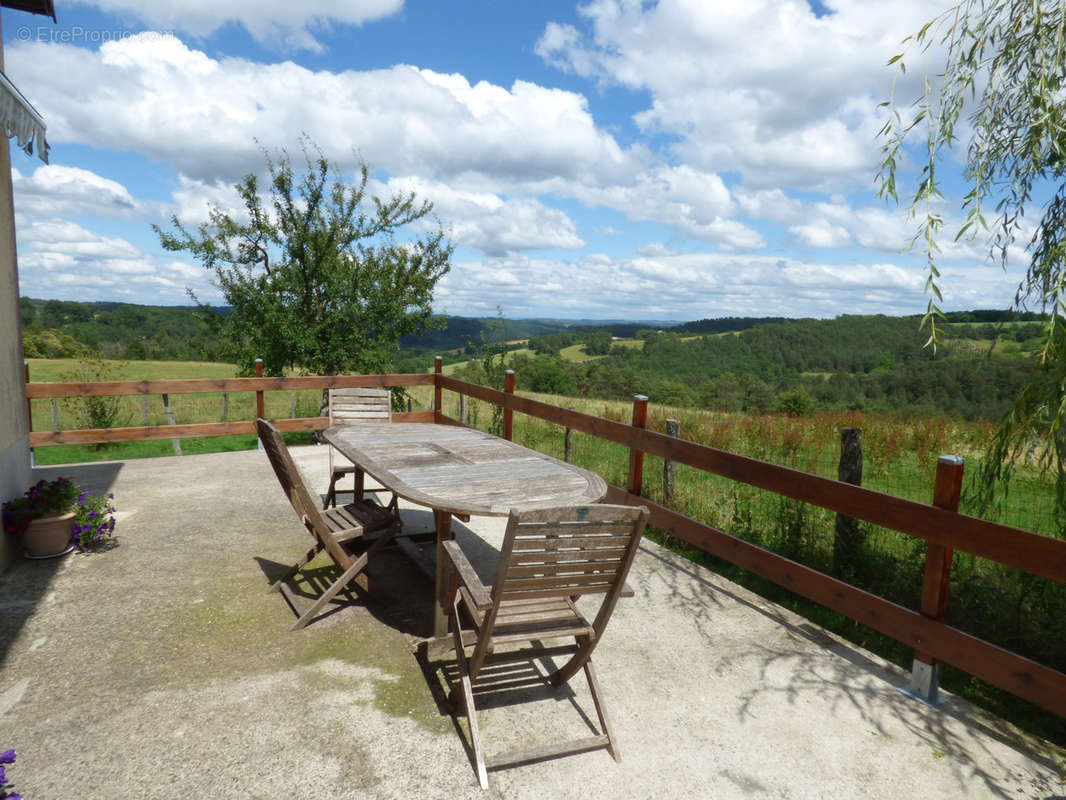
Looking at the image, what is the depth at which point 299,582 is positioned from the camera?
382 cm

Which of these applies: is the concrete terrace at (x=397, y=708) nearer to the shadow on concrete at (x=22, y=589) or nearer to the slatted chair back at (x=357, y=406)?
the shadow on concrete at (x=22, y=589)

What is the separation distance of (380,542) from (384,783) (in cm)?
142

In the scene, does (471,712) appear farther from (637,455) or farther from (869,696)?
(637,455)

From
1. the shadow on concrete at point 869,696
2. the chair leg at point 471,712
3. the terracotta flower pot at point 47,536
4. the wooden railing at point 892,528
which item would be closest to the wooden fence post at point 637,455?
the wooden railing at point 892,528

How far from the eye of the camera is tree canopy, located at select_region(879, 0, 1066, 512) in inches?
107

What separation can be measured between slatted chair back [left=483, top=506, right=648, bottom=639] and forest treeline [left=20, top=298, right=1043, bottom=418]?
65.1 inches

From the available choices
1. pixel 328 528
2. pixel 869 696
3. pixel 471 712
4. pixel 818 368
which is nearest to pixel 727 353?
pixel 818 368

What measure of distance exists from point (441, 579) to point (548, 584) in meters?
0.88

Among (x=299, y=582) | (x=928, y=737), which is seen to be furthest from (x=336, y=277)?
(x=928, y=737)

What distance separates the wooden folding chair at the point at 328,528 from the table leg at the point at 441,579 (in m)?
0.45

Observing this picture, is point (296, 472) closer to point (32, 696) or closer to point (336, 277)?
point (32, 696)

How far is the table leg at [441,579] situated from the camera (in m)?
2.99

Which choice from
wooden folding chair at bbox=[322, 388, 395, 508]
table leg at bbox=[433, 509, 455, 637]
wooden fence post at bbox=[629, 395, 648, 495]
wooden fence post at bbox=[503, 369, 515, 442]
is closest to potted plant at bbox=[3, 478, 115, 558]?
wooden folding chair at bbox=[322, 388, 395, 508]

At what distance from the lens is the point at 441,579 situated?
303 cm
